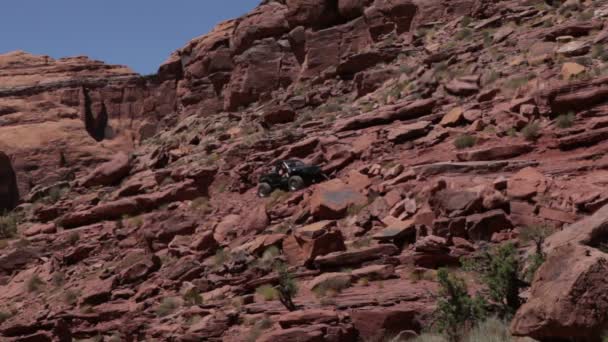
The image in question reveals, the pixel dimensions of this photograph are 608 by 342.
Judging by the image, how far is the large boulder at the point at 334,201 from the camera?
53.9 ft

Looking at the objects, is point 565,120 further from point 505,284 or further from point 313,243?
point 505,284

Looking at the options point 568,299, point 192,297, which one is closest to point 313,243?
point 192,297

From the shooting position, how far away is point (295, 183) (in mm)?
20531

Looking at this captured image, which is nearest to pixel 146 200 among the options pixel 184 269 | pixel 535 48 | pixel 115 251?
pixel 115 251

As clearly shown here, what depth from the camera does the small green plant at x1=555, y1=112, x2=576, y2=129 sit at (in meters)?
15.3

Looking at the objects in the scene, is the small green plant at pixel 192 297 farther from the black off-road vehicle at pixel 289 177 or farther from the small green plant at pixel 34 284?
the small green plant at pixel 34 284

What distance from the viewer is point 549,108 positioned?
16.3 m

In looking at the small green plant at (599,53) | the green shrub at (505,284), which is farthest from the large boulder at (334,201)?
the small green plant at (599,53)

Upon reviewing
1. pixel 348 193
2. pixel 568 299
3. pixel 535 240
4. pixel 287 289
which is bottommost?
pixel 287 289

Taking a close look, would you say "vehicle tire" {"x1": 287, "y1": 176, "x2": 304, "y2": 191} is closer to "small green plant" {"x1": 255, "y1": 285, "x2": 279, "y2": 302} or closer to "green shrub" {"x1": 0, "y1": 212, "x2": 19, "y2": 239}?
"small green plant" {"x1": 255, "y1": 285, "x2": 279, "y2": 302}

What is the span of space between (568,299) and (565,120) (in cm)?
997

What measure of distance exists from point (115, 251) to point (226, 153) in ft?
19.9

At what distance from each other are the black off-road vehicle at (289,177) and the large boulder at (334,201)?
2770 mm

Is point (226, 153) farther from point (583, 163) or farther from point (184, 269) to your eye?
point (583, 163)
